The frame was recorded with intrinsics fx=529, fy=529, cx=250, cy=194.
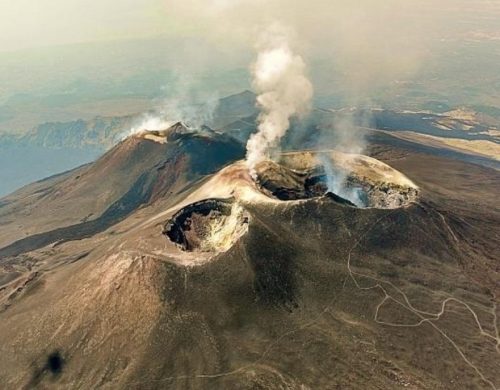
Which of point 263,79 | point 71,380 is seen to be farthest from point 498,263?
point 263,79

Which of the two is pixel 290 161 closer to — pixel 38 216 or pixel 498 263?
pixel 498 263

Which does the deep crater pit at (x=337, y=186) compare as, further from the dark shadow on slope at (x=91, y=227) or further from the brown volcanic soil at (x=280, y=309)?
the dark shadow on slope at (x=91, y=227)

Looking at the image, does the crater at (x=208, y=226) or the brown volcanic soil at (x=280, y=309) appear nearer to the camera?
the brown volcanic soil at (x=280, y=309)

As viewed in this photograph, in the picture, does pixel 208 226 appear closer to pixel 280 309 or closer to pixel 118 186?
pixel 280 309

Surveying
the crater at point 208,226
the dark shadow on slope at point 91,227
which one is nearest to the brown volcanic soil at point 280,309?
the crater at point 208,226

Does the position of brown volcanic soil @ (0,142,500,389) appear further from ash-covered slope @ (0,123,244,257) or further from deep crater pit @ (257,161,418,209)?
ash-covered slope @ (0,123,244,257)

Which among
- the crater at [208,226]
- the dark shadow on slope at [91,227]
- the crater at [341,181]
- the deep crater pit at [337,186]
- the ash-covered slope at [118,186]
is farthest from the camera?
the ash-covered slope at [118,186]

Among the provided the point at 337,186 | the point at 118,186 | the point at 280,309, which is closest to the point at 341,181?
the point at 337,186
